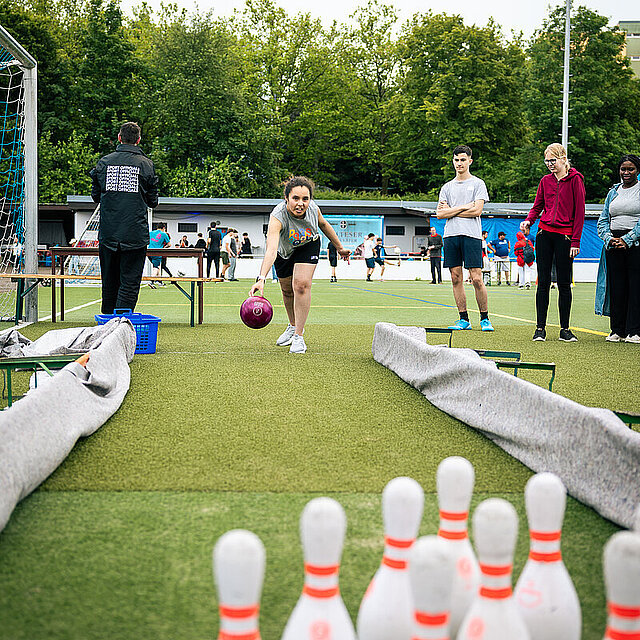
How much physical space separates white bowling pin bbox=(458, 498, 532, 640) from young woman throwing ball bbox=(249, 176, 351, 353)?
5.45m

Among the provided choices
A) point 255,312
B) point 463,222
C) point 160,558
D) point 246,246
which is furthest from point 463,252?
point 246,246

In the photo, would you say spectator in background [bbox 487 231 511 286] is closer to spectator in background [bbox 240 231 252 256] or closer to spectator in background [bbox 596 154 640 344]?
spectator in background [bbox 240 231 252 256]

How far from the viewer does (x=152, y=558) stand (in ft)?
7.50

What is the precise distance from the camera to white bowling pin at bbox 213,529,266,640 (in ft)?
4.60

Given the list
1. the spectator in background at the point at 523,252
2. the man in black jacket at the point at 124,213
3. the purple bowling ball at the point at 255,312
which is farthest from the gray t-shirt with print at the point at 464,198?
the spectator in background at the point at 523,252

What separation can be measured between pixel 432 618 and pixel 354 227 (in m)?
37.4

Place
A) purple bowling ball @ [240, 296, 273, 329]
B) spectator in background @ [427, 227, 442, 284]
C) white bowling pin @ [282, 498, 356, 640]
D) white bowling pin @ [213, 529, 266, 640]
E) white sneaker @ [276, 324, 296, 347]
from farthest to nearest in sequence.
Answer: spectator in background @ [427, 227, 442, 284] → white sneaker @ [276, 324, 296, 347] → purple bowling ball @ [240, 296, 273, 329] → white bowling pin @ [282, 498, 356, 640] → white bowling pin @ [213, 529, 266, 640]

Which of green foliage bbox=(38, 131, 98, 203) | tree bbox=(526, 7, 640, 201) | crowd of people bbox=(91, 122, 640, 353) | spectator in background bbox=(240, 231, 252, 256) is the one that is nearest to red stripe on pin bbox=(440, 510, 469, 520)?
crowd of people bbox=(91, 122, 640, 353)

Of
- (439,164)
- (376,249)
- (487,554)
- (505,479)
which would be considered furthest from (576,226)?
(439,164)

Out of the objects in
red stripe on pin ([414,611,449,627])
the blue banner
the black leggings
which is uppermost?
the blue banner

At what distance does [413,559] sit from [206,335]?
7714 mm

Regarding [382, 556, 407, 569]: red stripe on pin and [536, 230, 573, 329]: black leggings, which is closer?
[382, 556, 407, 569]: red stripe on pin

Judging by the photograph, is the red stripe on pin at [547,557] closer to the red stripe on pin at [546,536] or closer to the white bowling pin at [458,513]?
the red stripe on pin at [546,536]

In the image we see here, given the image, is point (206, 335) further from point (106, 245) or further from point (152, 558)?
point (152, 558)
